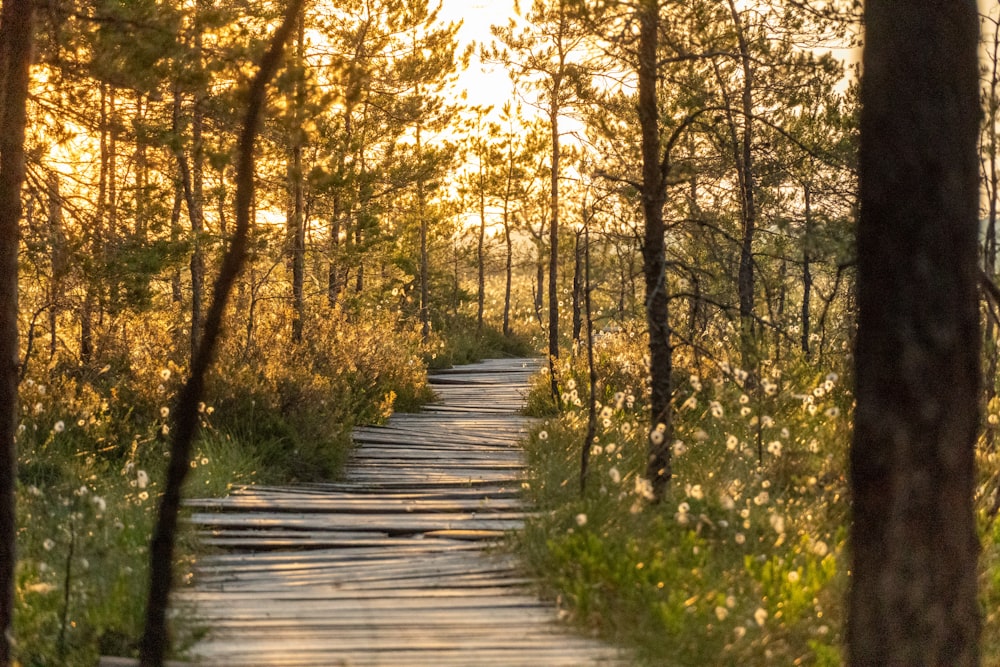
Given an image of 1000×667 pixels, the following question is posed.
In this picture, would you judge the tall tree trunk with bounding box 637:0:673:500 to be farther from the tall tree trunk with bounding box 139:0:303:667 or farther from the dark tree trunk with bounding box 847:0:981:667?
the tall tree trunk with bounding box 139:0:303:667

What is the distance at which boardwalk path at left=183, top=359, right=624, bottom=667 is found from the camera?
4703mm

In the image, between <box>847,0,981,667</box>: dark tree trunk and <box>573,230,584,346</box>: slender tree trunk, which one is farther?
<box>573,230,584,346</box>: slender tree trunk

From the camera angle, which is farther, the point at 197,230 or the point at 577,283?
the point at 197,230

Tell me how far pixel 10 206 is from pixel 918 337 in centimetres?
593

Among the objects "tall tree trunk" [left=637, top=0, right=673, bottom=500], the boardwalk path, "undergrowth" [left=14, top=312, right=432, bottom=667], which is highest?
"tall tree trunk" [left=637, top=0, right=673, bottom=500]

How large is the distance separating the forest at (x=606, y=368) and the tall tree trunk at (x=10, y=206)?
0.07 ft

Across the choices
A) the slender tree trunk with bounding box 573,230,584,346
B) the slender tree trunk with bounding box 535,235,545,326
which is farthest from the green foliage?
the slender tree trunk with bounding box 535,235,545,326

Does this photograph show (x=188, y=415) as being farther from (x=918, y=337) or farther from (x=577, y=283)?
(x=577, y=283)

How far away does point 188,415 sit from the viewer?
3.95m

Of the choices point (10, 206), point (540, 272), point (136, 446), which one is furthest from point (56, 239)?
point (540, 272)

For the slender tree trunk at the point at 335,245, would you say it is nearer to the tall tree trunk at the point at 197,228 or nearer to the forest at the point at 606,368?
the forest at the point at 606,368

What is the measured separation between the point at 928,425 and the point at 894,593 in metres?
0.73

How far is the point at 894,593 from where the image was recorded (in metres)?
4.16

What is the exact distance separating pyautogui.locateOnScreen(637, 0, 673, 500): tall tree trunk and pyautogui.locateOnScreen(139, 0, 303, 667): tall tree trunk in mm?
3322
